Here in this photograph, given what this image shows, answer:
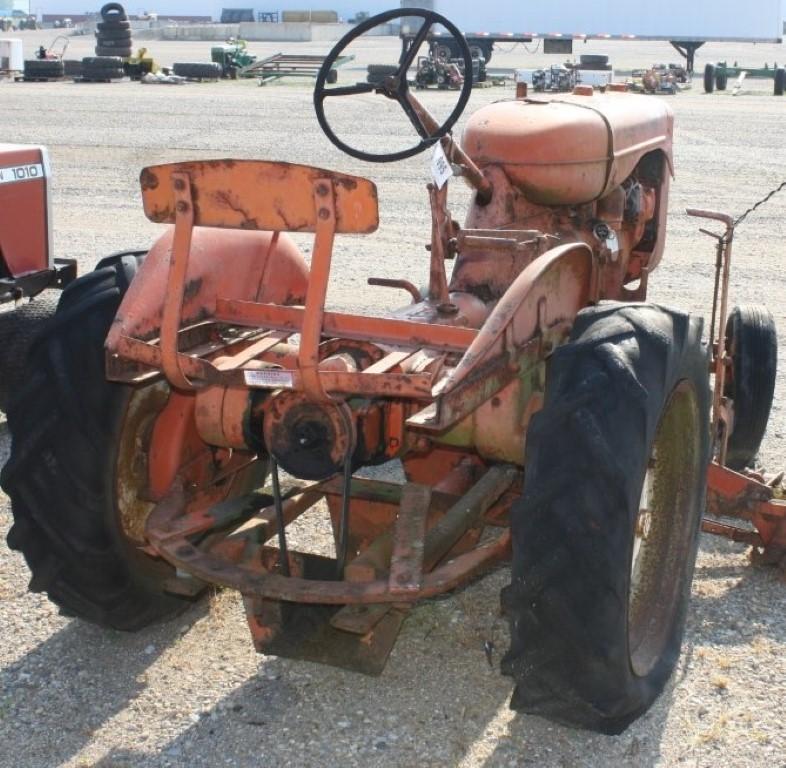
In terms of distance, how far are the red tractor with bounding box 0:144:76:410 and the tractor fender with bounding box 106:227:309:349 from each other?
2.16 metres

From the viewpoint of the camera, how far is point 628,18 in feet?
162

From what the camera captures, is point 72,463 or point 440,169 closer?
point 72,463

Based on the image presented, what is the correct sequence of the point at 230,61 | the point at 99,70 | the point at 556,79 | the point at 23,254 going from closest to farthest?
the point at 23,254
the point at 556,79
the point at 99,70
the point at 230,61

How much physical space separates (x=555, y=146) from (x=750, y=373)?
130 centimetres

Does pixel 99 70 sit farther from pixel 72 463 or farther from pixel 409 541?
pixel 409 541

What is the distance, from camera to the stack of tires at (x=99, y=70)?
27.2m

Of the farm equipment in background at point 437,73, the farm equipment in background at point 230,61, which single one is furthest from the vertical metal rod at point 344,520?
the farm equipment in background at point 230,61

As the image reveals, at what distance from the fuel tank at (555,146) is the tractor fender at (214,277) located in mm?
892

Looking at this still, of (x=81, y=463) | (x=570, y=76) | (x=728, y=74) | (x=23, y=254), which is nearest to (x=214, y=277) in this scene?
(x=81, y=463)

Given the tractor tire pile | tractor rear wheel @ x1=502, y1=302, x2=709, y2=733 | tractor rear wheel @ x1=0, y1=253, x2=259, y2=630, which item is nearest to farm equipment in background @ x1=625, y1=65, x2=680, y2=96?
the tractor tire pile

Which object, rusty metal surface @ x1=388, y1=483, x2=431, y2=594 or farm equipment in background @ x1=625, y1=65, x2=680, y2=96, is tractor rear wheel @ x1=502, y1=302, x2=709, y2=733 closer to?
rusty metal surface @ x1=388, y1=483, x2=431, y2=594

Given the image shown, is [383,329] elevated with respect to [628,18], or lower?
lower

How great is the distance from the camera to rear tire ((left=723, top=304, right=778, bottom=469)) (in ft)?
16.2

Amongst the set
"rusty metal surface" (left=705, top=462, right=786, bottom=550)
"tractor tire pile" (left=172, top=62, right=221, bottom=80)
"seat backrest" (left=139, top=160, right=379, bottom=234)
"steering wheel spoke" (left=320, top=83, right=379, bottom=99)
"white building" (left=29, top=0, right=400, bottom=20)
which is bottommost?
"rusty metal surface" (left=705, top=462, right=786, bottom=550)
